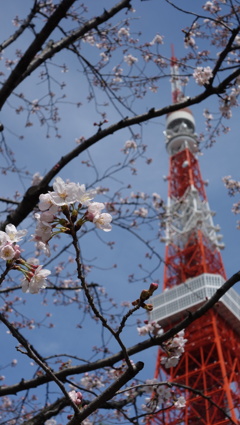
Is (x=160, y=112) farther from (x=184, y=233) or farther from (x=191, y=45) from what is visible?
(x=184, y=233)

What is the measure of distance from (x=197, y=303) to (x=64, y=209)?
70.4 ft

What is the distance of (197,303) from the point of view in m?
22.2

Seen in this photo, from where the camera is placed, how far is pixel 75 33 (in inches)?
154

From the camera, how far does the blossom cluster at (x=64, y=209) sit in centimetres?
136

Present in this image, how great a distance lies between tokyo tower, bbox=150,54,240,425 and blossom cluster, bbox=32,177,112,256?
618 inches

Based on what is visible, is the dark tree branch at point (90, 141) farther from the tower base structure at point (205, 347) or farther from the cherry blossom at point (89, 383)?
the tower base structure at point (205, 347)

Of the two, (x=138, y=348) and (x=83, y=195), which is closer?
(x=83, y=195)

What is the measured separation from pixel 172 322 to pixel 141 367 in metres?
22.9

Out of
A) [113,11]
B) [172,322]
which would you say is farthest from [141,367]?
[172,322]

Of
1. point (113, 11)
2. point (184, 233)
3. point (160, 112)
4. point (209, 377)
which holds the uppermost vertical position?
point (184, 233)

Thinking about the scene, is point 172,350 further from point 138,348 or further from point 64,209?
point 64,209

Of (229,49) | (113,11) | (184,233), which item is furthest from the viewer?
(184,233)

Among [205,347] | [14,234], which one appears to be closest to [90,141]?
[14,234]

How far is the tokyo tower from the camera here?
19188 millimetres
